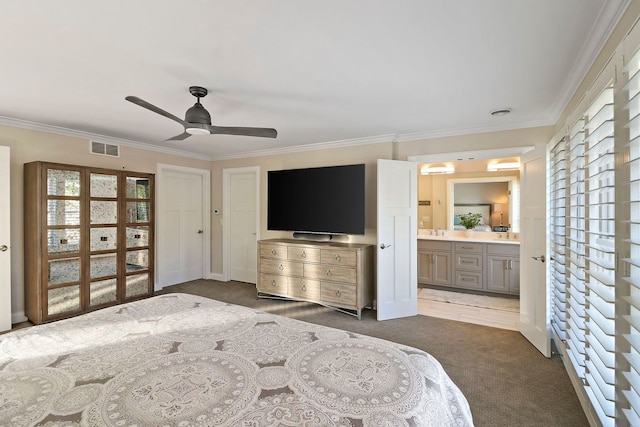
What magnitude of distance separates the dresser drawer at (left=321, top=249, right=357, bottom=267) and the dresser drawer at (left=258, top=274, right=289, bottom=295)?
714 millimetres

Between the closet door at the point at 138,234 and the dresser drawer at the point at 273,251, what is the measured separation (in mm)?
1583

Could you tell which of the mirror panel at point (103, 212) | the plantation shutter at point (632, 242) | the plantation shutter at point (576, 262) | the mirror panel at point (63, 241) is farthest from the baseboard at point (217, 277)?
the plantation shutter at point (632, 242)

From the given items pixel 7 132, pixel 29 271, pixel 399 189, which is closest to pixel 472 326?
pixel 399 189

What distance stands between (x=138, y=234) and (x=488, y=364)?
4.42 m

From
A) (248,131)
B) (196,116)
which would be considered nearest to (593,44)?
(248,131)

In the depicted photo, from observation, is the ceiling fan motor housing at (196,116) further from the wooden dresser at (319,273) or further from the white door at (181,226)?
the white door at (181,226)

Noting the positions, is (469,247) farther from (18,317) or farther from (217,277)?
(18,317)

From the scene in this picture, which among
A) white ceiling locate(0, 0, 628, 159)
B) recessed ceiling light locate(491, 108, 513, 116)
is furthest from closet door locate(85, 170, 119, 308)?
recessed ceiling light locate(491, 108, 513, 116)

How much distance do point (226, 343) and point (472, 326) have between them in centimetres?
302

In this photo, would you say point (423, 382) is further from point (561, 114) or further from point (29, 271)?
point (29, 271)

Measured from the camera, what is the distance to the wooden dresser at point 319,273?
3.75 metres

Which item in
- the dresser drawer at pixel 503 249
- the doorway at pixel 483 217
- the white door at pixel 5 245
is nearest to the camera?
the white door at pixel 5 245

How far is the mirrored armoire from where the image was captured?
3.31 meters

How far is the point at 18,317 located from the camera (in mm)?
3441
